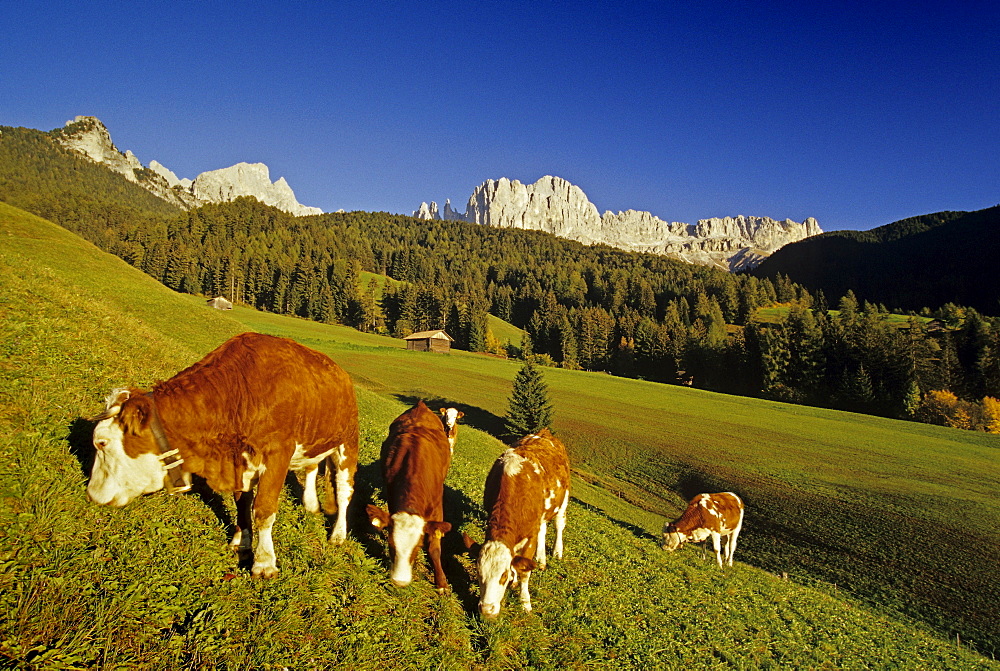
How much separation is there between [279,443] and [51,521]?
2.10m

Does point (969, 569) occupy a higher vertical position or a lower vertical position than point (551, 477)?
lower

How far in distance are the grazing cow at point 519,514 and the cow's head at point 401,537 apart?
0.90 m

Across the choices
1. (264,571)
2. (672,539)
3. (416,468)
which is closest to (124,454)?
(264,571)

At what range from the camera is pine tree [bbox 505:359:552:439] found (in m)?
43.0

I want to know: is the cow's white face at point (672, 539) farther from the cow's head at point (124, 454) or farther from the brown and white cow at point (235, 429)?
the cow's head at point (124, 454)

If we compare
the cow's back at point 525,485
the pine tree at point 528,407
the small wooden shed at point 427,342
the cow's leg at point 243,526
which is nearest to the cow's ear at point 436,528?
the cow's back at point 525,485

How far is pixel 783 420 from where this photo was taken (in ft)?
175

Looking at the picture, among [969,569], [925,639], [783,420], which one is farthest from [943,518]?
[783,420]

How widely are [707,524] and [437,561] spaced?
11.5 metres

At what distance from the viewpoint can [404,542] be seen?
5.82 m

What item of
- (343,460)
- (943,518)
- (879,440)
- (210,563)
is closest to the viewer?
(210,563)

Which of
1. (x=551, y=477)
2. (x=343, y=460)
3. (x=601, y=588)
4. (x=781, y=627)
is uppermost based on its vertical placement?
(x=343, y=460)

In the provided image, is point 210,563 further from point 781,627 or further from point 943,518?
point 943,518

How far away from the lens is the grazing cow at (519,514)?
19.8ft
